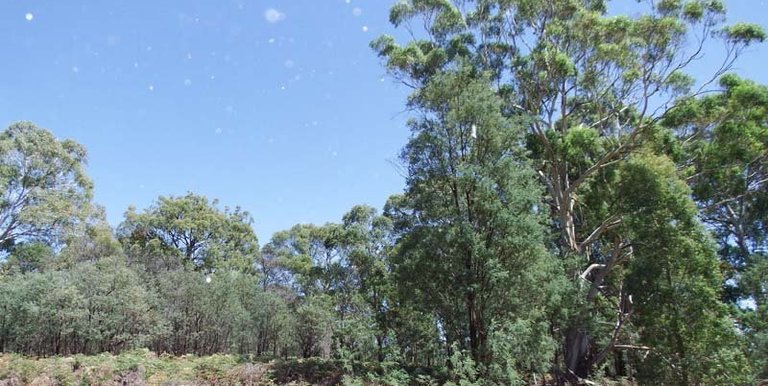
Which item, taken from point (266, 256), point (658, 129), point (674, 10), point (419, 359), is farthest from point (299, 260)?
point (674, 10)

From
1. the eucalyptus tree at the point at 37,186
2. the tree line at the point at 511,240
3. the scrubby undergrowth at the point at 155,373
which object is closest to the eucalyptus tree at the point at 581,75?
the tree line at the point at 511,240

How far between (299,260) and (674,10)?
69.3 feet

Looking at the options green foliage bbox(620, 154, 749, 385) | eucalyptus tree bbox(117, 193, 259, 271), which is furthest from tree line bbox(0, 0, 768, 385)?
eucalyptus tree bbox(117, 193, 259, 271)

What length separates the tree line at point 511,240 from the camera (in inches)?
392

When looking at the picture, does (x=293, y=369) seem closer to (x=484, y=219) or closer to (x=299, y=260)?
(x=484, y=219)

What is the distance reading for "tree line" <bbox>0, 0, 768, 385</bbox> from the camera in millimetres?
9969

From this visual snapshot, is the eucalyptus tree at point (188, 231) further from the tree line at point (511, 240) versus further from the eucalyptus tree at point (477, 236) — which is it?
the eucalyptus tree at point (477, 236)

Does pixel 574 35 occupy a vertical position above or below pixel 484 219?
above

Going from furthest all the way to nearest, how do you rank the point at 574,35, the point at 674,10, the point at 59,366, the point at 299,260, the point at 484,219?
the point at 299,260, the point at 574,35, the point at 674,10, the point at 59,366, the point at 484,219

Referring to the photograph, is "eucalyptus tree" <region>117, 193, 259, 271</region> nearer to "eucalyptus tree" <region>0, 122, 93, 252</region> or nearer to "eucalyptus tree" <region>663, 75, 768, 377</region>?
"eucalyptus tree" <region>0, 122, 93, 252</region>

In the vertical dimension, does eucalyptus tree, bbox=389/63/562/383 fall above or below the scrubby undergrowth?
above

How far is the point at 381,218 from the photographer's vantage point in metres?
18.8

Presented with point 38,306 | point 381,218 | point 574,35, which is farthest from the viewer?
point 381,218

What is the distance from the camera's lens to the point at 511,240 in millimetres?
9719
